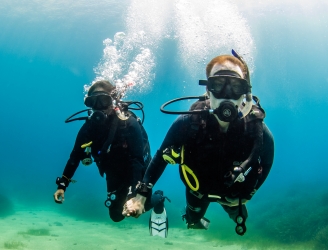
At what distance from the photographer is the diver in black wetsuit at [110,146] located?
5.74m

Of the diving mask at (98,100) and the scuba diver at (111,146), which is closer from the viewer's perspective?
the scuba diver at (111,146)

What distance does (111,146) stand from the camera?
595cm

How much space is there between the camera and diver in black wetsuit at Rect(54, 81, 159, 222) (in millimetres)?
5738

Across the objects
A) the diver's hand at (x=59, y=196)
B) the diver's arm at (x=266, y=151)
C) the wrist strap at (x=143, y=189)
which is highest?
the diver's arm at (x=266, y=151)

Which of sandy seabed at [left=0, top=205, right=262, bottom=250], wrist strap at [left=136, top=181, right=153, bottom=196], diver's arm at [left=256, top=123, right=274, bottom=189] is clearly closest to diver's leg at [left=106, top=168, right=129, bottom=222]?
wrist strap at [left=136, top=181, right=153, bottom=196]

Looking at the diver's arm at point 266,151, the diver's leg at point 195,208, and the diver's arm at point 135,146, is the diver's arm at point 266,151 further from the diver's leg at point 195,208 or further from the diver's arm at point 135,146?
the diver's arm at point 135,146

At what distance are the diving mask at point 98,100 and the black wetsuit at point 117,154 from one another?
325 mm

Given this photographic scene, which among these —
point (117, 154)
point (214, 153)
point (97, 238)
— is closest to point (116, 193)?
point (117, 154)

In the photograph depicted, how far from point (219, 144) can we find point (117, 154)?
2814 mm

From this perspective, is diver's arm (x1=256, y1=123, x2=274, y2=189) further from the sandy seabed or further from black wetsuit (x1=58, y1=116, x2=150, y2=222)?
the sandy seabed

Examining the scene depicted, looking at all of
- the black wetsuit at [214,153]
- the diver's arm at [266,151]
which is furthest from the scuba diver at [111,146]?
the diver's arm at [266,151]

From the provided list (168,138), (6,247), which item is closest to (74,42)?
→ (6,247)

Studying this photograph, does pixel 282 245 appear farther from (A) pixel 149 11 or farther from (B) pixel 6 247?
(A) pixel 149 11

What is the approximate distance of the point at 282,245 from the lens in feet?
47.0
